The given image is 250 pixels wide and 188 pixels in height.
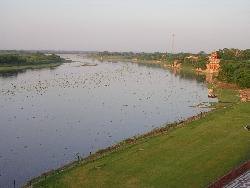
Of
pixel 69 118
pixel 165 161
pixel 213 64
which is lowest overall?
pixel 69 118

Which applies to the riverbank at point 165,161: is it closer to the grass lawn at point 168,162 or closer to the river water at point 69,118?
the grass lawn at point 168,162

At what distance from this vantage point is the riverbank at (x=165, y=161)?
19.8 meters

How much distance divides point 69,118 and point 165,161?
806 inches

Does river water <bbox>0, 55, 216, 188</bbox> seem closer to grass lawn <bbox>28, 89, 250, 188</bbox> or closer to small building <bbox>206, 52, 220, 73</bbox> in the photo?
grass lawn <bbox>28, 89, 250, 188</bbox>

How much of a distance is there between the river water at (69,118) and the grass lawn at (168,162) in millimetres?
3632

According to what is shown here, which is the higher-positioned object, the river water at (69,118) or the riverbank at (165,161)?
the riverbank at (165,161)

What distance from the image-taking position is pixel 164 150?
2520 cm

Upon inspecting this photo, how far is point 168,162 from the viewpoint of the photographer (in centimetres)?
2247

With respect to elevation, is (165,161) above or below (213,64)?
above

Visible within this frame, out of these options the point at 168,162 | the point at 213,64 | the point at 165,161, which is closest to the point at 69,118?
the point at 165,161

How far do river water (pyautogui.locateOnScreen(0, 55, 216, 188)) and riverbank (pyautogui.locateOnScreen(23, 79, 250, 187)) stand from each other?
3.02m

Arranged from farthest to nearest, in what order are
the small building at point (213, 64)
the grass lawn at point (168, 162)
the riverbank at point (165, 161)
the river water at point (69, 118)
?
the small building at point (213, 64), the river water at point (69, 118), the riverbank at point (165, 161), the grass lawn at point (168, 162)

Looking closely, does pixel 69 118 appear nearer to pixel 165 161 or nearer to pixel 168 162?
pixel 165 161

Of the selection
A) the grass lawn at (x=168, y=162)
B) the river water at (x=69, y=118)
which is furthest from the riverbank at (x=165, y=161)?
the river water at (x=69, y=118)
